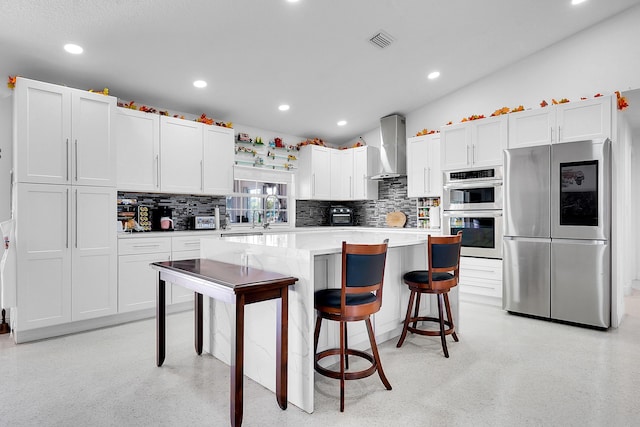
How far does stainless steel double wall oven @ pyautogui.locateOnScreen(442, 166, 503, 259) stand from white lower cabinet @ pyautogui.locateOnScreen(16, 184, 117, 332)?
13.6ft

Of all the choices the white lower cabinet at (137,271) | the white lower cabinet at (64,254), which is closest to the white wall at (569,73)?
the white lower cabinet at (137,271)

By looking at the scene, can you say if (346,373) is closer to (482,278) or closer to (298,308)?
(298,308)

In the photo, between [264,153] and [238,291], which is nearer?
[238,291]

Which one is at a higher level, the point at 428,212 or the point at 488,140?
the point at 488,140

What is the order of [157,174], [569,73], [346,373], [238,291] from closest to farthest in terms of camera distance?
[238,291] < [346,373] < [157,174] < [569,73]

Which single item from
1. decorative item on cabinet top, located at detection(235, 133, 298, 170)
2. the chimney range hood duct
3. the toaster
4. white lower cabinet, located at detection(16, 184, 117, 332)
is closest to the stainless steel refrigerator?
the chimney range hood duct

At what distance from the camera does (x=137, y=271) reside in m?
3.95

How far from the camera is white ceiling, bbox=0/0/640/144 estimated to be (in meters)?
3.05

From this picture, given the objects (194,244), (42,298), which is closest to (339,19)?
(194,244)

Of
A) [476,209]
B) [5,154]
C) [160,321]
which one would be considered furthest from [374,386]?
[5,154]

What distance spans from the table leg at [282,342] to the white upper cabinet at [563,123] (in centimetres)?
368

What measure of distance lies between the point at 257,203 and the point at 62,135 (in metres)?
2.85

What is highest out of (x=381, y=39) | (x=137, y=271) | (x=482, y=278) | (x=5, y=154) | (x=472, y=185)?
(x=381, y=39)

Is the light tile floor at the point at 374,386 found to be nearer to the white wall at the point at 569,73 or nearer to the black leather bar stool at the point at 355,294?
the black leather bar stool at the point at 355,294
